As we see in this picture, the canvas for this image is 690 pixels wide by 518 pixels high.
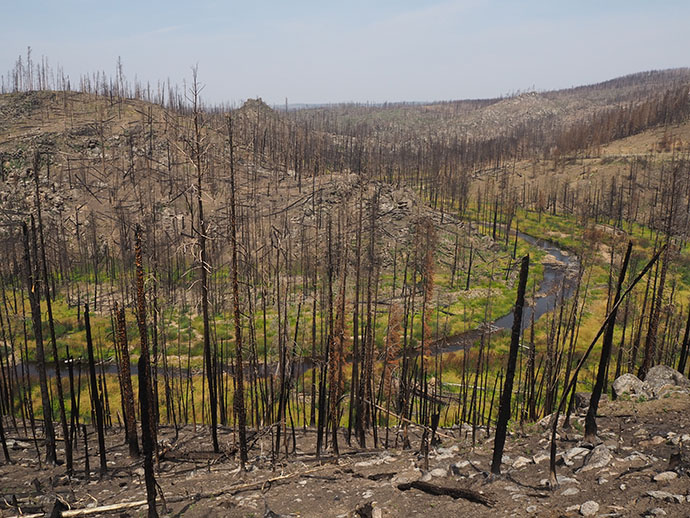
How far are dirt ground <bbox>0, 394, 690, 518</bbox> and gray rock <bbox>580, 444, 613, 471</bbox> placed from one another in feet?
0.15

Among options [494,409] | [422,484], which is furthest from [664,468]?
[494,409]

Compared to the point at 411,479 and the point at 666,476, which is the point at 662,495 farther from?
the point at 411,479

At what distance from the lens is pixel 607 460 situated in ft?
40.2

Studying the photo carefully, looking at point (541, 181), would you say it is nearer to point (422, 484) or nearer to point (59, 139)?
point (59, 139)

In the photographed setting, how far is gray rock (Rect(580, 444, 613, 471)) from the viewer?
1221 centimetres

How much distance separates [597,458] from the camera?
40.8 feet

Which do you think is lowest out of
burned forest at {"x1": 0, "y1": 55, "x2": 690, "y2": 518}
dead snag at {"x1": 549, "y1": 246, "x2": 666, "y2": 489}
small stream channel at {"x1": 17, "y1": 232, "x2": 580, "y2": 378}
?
small stream channel at {"x1": 17, "y1": 232, "x2": 580, "y2": 378}

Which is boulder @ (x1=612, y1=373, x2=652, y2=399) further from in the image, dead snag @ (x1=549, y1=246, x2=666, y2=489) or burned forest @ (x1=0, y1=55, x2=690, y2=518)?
dead snag @ (x1=549, y1=246, x2=666, y2=489)

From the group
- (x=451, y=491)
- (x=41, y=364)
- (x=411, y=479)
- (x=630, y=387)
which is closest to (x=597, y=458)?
(x=451, y=491)

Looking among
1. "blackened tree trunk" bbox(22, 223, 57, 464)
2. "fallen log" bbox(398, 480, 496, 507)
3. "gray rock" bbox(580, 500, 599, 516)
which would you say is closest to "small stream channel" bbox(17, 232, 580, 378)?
"blackened tree trunk" bbox(22, 223, 57, 464)

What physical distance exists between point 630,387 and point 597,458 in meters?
10.1

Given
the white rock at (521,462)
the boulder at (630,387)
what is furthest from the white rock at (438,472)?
the boulder at (630,387)

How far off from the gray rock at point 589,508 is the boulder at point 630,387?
443 inches

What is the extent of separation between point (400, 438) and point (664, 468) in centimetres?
1720
